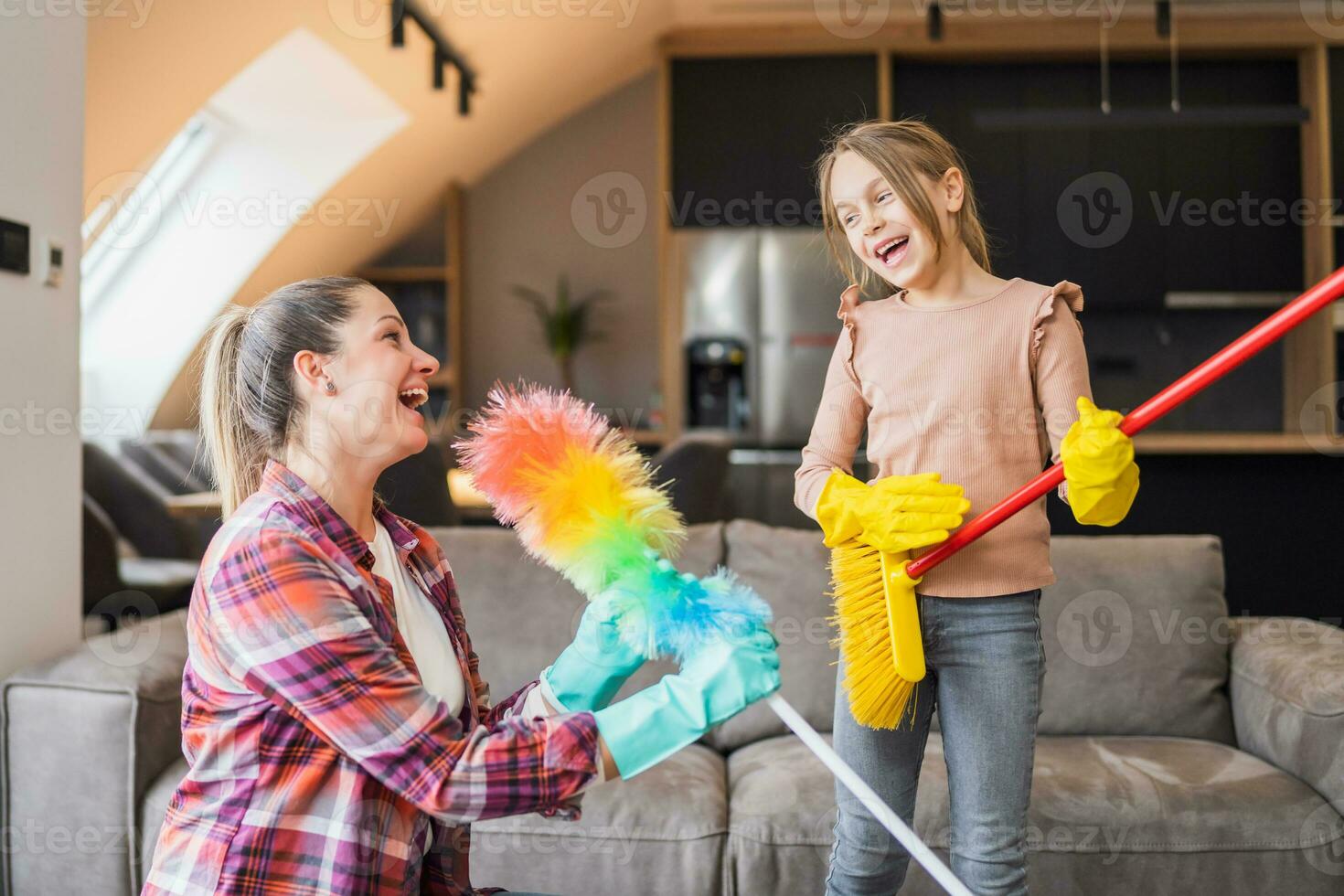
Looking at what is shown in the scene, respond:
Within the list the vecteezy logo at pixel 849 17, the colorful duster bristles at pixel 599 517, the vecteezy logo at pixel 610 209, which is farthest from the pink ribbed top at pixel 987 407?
the vecteezy logo at pixel 610 209

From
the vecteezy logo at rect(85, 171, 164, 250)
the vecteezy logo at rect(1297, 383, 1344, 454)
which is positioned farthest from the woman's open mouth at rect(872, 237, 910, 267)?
the vecteezy logo at rect(1297, 383, 1344, 454)

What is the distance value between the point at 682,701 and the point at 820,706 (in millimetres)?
1253

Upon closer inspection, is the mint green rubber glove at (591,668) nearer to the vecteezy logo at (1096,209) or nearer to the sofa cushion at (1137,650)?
the sofa cushion at (1137,650)

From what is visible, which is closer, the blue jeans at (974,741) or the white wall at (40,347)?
the blue jeans at (974,741)

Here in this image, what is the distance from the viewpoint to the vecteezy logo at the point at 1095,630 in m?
2.14

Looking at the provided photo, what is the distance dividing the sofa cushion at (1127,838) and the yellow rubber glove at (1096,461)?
0.78 metres

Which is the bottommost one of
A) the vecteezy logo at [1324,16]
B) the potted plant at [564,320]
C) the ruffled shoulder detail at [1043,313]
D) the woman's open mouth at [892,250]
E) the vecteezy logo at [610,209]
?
the ruffled shoulder detail at [1043,313]

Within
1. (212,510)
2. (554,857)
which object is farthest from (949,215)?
(212,510)

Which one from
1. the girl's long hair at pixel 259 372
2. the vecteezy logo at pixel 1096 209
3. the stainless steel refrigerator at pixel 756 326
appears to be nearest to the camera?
the girl's long hair at pixel 259 372

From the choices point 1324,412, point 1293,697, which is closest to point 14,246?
point 1293,697

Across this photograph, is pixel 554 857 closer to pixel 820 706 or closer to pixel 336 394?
pixel 820 706

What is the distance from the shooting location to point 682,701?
3.19 feet

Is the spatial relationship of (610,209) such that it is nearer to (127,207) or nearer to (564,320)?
(564,320)

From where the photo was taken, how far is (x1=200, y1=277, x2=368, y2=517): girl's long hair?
1.09 meters
